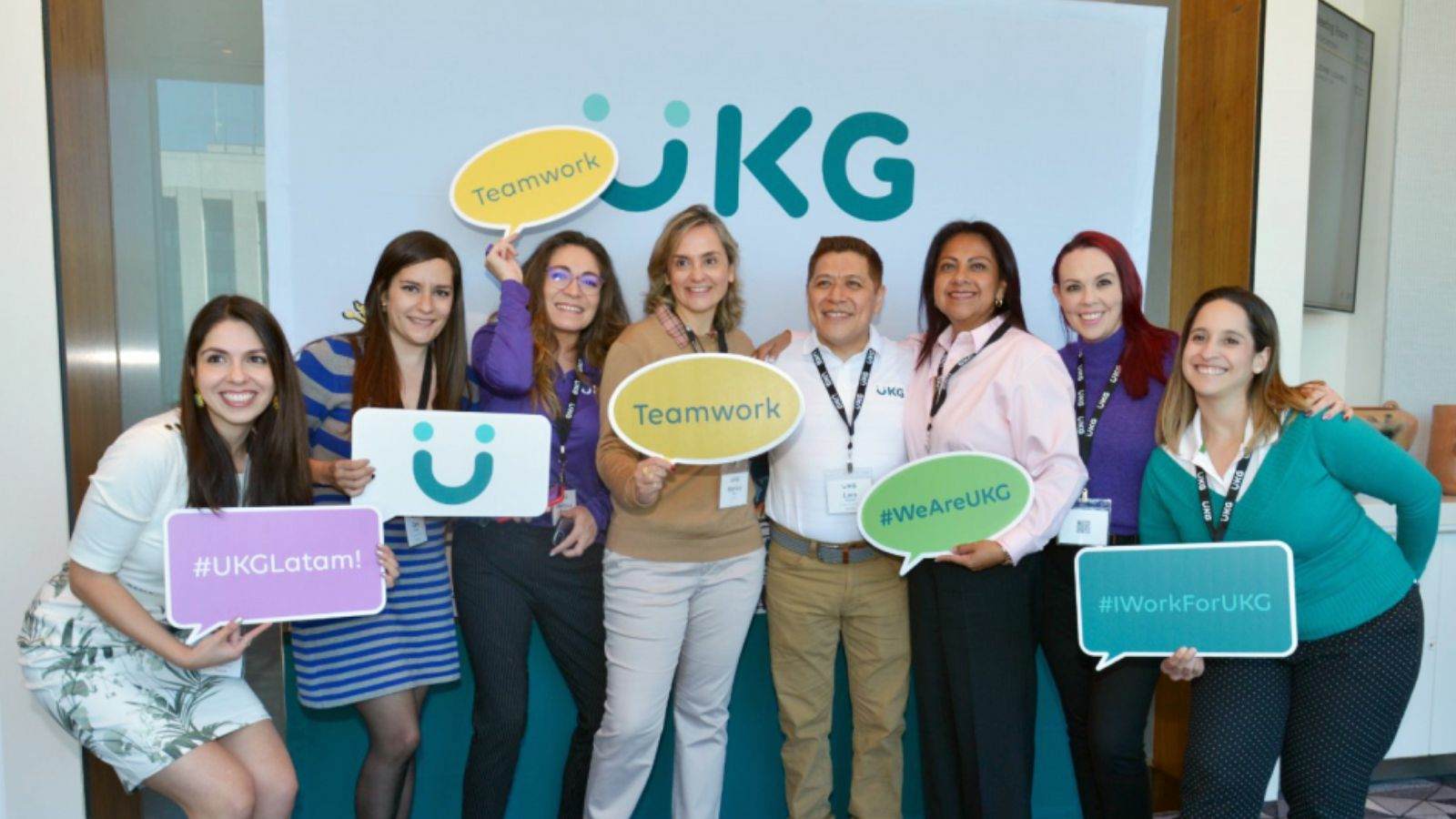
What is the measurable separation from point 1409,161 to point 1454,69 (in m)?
0.41

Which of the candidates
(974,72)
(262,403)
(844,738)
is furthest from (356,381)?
(974,72)

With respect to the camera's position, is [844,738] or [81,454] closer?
[81,454]

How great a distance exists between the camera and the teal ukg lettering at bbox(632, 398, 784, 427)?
216cm

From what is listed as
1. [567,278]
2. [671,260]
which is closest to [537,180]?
[567,278]

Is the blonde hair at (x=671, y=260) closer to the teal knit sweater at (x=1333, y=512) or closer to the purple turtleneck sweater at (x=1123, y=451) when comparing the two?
the purple turtleneck sweater at (x=1123, y=451)

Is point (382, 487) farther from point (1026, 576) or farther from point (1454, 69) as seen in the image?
point (1454, 69)

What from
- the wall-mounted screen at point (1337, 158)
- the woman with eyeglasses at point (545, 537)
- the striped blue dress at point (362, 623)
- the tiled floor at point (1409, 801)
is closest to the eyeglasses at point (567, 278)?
the woman with eyeglasses at point (545, 537)

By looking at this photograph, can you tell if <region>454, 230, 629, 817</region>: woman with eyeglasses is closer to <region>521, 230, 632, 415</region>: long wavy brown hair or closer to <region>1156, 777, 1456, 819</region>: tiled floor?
<region>521, 230, 632, 415</region>: long wavy brown hair

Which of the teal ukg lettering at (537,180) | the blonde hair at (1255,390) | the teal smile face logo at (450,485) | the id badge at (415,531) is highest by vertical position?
the teal ukg lettering at (537,180)

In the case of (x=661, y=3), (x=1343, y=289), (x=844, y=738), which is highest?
(x=661, y=3)

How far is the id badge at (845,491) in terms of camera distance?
2.34m

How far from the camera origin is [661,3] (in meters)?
2.77

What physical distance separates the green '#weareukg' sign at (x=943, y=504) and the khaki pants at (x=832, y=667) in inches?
8.4

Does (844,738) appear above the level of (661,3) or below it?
below
